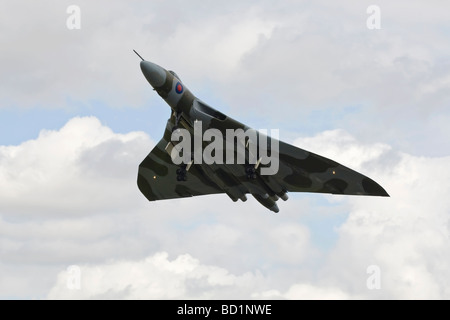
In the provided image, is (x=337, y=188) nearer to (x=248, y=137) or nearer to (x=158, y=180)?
(x=248, y=137)

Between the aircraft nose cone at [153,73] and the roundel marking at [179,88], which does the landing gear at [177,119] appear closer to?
the roundel marking at [179,88]

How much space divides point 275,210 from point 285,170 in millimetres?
3039

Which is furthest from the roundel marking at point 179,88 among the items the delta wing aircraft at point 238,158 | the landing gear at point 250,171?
the landing gear at point 250,171

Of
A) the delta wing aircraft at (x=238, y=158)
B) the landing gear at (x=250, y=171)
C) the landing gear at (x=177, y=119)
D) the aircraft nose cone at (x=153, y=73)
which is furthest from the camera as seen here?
the landing gear at (x=250, y=171)

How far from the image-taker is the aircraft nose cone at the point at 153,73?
35.7 meters

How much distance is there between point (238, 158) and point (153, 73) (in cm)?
669

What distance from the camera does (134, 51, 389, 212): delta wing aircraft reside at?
3775cm

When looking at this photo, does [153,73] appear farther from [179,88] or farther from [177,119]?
[177,119]

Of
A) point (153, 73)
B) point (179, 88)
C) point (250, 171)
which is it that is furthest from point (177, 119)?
point (250, 171)

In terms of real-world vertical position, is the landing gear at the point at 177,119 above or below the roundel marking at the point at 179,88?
below

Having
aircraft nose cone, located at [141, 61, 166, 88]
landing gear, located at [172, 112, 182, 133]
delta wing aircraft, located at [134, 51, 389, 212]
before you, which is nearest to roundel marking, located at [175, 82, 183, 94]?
delta wing aircraft, located at [134, 51, 389, 212]

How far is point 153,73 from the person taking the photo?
3584 centimetres
